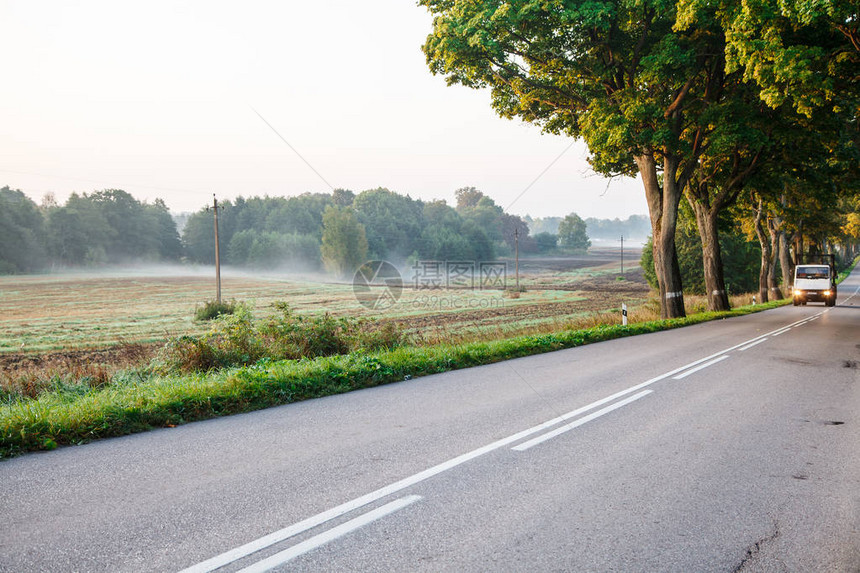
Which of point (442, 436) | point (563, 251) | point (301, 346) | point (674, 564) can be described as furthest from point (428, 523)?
point (563, 251)

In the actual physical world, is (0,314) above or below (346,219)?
below

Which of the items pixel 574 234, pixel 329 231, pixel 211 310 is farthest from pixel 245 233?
pixel 574 234

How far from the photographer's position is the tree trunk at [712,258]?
24.6 meters

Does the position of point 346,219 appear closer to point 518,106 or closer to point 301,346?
point 518,106

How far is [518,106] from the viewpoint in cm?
2041

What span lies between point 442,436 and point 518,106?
17670 mm

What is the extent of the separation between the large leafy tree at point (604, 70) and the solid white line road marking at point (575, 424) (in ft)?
35.4

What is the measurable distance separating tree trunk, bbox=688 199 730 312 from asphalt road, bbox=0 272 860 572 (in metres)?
19.4

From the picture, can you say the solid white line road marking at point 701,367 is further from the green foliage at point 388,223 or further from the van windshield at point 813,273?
the green foliage at point 388,223

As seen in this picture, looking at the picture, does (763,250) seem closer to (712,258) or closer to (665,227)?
(712,258)

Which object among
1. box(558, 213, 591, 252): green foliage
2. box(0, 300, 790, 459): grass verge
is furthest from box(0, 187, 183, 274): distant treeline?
box(558, 213, 591, 252): green foliage

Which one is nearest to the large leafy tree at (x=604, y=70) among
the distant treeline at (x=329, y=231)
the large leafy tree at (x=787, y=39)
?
the large leafy tree at (x=787, y=39)

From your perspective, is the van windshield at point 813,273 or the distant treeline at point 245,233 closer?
the van windshield at point 813,273

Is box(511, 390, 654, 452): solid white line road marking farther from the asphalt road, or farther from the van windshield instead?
the van windshield
